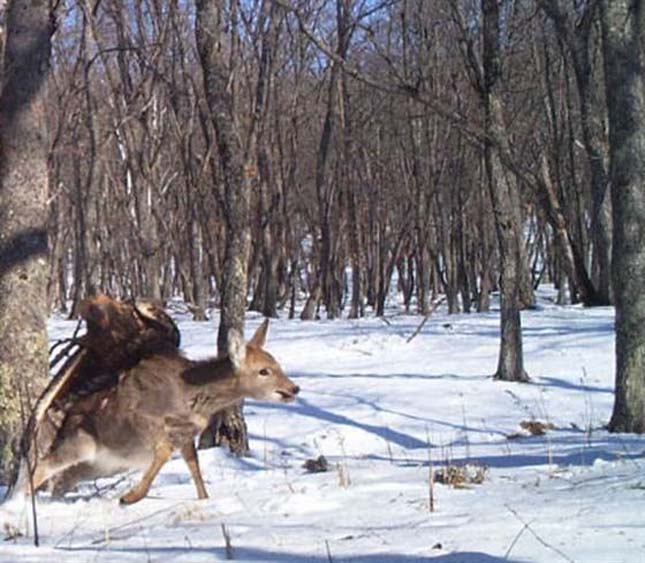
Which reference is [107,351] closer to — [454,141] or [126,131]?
[126,131]

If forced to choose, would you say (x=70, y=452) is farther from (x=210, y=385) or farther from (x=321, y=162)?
(x=321, y=162)

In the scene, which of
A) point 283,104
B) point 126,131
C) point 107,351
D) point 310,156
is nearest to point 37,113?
point 107,351

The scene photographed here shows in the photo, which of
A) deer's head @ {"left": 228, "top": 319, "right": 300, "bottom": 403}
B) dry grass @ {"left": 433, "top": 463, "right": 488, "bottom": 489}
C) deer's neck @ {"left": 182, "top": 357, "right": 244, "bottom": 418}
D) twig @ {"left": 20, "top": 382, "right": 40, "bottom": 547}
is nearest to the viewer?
twig @ {"left": 20, "top": 382, "right": 40, "bottom": 547}

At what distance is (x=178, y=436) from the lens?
6613mm

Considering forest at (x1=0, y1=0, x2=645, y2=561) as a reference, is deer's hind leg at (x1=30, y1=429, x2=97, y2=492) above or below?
below

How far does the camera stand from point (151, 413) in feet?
21.5

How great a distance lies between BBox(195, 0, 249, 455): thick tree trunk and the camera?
955cm

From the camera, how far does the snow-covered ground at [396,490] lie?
425cm

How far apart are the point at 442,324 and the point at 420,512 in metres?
16.0

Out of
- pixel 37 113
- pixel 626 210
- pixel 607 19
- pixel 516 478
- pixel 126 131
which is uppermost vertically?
pixel 126 131

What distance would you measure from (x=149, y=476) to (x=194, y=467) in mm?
314

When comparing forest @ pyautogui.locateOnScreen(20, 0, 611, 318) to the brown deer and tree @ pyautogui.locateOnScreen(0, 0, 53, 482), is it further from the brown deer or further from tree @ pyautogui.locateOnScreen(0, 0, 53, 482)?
the brown deer

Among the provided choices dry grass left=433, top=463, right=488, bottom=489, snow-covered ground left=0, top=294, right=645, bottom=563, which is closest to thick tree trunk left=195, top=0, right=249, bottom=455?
snow-covered ground left=0, top=294, right=645, bottom=563

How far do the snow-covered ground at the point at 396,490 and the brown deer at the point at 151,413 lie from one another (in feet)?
0.88
